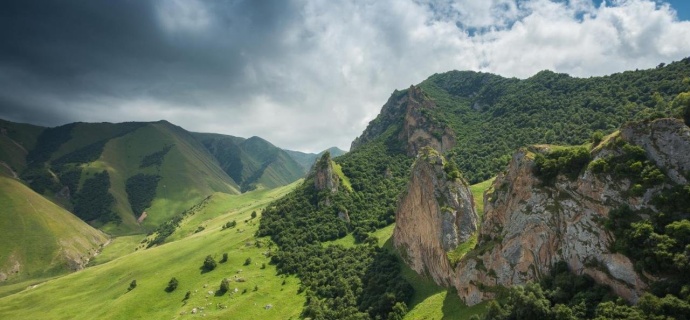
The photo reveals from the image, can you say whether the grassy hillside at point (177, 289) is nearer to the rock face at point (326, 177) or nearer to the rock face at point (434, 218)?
the rock face at point (326, 177)

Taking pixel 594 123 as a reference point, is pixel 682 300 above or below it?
below

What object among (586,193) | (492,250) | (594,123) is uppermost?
(594,123)

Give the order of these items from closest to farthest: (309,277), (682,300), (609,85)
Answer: (682,300) → (309,277) → (609,85)

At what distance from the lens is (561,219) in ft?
203

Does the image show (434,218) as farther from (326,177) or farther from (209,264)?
(326,177)

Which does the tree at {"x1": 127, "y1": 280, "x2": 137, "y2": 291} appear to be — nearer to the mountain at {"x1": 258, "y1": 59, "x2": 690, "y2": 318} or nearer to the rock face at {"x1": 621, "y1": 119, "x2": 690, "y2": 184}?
the mountain at {"x1": 258, "y1": 59, "x2": 690, "y2": 318}

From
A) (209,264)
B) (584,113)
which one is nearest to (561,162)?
(584,113)

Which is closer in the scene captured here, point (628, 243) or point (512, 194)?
point (628, 243)

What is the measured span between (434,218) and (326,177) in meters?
96.8

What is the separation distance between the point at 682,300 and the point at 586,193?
20671 mm

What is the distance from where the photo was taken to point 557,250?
61.4 meters

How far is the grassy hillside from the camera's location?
114 m

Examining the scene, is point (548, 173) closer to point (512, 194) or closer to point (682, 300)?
point (512, 194)

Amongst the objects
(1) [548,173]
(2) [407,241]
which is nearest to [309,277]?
(2) [407,241]
